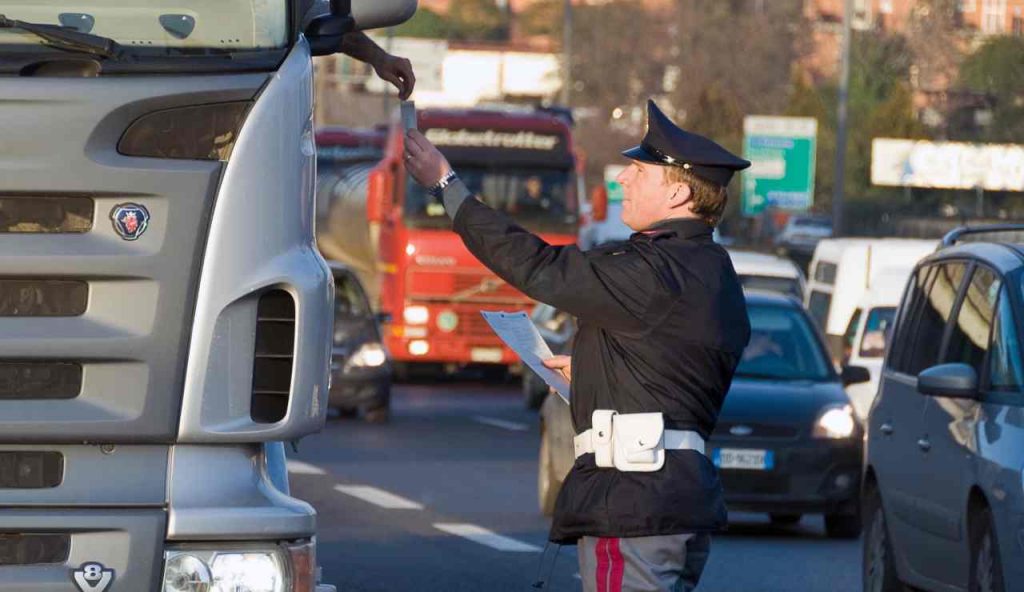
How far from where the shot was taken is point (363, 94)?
105m

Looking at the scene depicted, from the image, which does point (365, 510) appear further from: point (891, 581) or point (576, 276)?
point (576, 276)

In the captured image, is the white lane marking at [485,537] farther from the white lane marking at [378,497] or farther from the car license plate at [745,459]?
the car license plate at [745,459]

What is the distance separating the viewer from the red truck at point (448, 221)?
1309 inches

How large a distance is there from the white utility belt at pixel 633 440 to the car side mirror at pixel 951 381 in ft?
11.9

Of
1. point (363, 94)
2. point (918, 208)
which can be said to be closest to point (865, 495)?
point (918, 208)

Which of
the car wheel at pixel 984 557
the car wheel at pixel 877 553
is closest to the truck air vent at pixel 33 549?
the car wheel at pixel 984 557

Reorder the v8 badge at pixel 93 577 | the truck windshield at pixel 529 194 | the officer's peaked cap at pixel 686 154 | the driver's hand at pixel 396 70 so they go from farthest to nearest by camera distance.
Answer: the truck windshield at pixel 529 194
the driver's hand at pixel 396 70
the officer's peaked cap at pixel 686 154
the v8 badge at pixel 93 577

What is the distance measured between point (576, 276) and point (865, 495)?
19.6ft

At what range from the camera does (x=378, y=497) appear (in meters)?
17.9

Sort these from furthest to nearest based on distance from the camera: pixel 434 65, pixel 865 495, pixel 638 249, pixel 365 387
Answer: pixel 434 65
pixel 365 387
pixel 865 495
pixel 638 249

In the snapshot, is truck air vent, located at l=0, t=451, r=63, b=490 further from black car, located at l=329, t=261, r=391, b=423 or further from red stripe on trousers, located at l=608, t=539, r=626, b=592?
black car, located at l=329, t=261, r=391, b=423

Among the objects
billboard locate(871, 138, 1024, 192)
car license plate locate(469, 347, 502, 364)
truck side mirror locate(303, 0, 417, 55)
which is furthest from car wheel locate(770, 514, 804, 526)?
billboard locate(871, 138, 1024, 192)

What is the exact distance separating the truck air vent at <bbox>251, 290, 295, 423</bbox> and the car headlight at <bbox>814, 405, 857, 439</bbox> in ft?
36.3

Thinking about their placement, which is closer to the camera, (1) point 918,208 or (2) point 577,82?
(1) point 918,208
